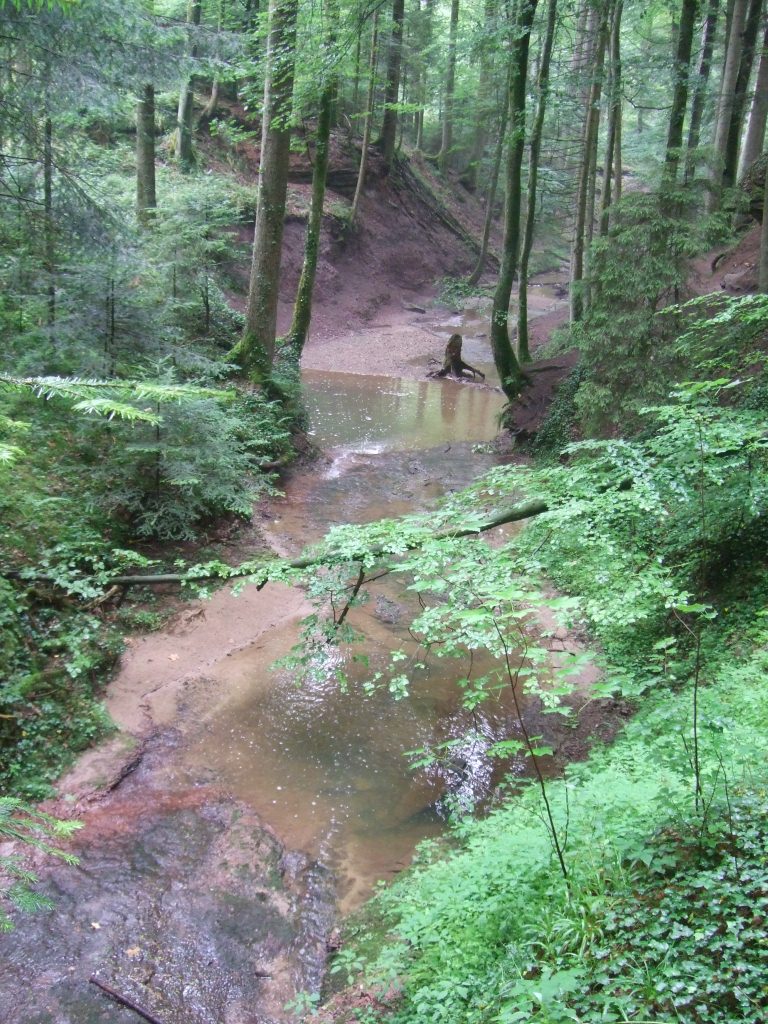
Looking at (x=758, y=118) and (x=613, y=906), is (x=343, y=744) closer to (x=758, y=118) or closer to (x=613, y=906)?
(x=613, y=906)

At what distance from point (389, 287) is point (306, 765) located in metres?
27.2

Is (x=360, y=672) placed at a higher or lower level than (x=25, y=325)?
lower

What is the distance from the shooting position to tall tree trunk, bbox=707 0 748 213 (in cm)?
1333

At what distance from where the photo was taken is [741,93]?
601 inches

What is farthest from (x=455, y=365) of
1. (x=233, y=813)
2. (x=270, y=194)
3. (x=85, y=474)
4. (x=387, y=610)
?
(x=233, y=813)

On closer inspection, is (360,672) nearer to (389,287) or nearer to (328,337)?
(328,337)

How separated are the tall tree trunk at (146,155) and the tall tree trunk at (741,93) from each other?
12393 mm

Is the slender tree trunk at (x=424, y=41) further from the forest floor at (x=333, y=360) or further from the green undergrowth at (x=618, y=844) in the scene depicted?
the green undergrowth at (x=618, y=844)

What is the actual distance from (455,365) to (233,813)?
60.0ft

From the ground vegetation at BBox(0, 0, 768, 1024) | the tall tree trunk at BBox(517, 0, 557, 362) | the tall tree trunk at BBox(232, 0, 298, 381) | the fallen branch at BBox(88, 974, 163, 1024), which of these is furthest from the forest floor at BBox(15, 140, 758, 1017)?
the tall tree trunk at BBox(232, 0, 298, 381)

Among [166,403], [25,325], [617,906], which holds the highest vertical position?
[25,325]

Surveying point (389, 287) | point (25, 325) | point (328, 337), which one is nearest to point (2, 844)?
point (25, 325)

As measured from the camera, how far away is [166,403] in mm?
8523

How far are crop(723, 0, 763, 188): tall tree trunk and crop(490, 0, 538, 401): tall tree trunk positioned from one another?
15.6 ft
